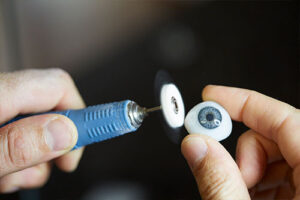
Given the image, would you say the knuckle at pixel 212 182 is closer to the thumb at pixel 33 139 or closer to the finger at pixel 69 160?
the thumb at pixel 33 139

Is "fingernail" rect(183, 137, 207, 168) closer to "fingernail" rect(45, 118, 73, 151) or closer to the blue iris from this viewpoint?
the blue iris

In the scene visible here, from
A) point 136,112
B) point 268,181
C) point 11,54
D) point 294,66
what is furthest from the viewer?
point 11,54

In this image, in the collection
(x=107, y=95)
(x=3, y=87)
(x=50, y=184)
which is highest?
(x=3, y=87)

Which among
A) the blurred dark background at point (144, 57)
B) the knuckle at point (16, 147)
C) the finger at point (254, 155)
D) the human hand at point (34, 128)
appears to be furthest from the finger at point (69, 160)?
the finger at point (254, 155)

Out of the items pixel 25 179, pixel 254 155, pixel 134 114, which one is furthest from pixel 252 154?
pixel 25 179

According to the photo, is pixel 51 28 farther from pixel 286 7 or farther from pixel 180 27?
pixel 286 7

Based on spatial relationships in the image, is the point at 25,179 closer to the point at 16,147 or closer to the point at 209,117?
the point at 16,147

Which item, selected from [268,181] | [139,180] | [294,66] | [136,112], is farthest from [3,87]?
[294,66]

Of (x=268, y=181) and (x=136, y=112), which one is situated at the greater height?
(x=136, y=112)
